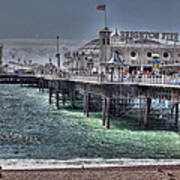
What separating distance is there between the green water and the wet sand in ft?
23.6

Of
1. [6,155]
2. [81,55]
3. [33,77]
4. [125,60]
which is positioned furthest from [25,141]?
[33,77]

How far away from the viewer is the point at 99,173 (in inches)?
627

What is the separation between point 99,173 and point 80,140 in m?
13.9

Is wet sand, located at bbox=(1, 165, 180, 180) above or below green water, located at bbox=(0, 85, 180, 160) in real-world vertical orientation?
above

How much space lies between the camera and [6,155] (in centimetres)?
2380

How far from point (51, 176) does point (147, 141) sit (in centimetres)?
1559

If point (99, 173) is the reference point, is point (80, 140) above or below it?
below

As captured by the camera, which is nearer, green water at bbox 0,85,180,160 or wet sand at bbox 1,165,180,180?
wet sand at bbox 1,165,180,180

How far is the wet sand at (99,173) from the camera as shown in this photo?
15.3 metres

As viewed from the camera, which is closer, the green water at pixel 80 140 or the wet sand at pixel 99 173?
the wet sand at pixel 99 173

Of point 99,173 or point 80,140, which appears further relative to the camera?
point 80,140

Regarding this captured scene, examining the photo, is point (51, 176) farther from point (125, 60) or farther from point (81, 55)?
point (81, 55)

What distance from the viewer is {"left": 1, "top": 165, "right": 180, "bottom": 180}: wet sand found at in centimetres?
1532

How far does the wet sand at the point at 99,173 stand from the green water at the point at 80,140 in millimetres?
7203
